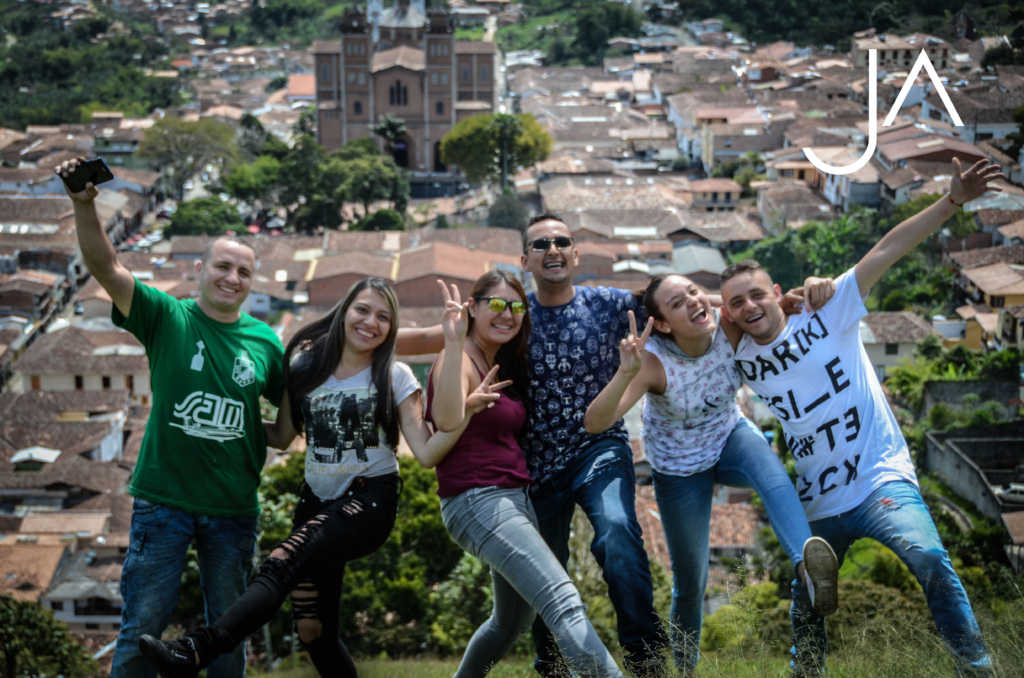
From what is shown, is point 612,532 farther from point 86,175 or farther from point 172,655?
point 86,175

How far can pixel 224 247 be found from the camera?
389 cm

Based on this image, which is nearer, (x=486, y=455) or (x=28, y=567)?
(x=486, y=455)

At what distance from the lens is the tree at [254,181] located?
38.0 m

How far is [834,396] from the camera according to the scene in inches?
153

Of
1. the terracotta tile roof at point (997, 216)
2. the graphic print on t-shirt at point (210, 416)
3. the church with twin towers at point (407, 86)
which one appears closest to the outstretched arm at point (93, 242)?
the graphic print on t-shirt at point (210, 416)

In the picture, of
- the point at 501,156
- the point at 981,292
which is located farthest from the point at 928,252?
the point at 501,156

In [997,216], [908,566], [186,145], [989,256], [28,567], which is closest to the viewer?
[908,566]

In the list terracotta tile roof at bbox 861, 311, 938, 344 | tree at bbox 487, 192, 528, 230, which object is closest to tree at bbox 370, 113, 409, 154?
tree at bbox 487, 192, 528, 230

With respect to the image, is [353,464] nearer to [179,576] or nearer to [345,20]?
[179,576]

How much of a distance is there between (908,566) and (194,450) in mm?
2534

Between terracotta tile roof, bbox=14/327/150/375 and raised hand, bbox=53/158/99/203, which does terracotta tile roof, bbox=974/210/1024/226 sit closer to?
terracotta tile roof, bbox=14/327/150/375

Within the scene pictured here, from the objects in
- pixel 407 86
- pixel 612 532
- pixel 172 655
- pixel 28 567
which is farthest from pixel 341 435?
pixel 407 86

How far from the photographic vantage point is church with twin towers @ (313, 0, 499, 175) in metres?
44.0

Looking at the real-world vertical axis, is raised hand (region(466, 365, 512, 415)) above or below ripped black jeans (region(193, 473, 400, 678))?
above
